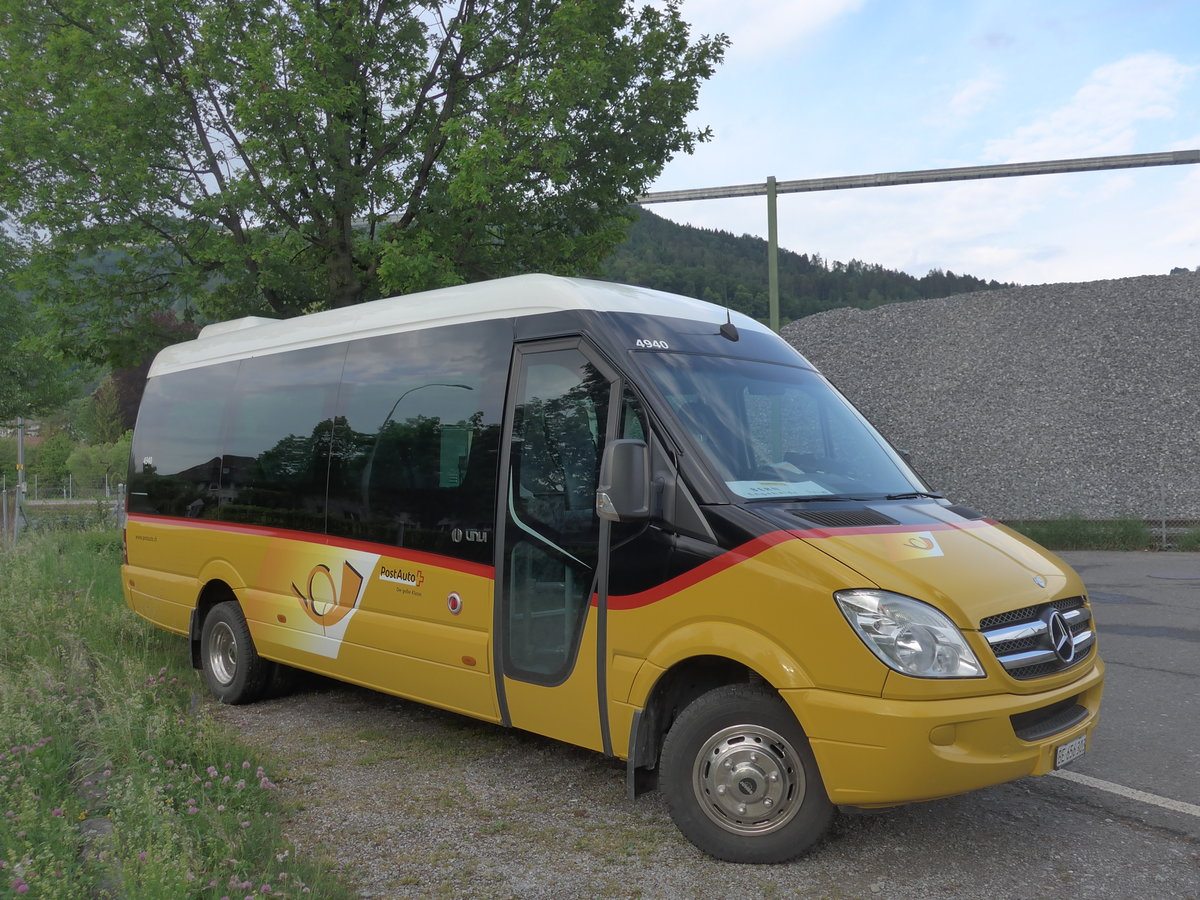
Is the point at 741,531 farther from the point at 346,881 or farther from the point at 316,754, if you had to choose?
the point at 316,754

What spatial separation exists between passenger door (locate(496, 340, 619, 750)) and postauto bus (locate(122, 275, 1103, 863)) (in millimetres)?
16

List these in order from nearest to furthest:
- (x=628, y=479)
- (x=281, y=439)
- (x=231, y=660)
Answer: (x=628, y=479), (x=281, y=439), (x=231, y=660)

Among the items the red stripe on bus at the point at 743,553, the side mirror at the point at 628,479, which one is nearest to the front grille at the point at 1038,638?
the red stripe on bus at the point at 743,553

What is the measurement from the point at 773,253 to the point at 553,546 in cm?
1363

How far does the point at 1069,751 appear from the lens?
422cm

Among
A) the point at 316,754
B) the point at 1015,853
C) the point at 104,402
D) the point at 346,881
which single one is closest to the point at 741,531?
the point at 1015,853

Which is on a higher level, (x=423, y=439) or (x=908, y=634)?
(x=423, y=439)

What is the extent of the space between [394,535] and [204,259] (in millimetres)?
7152

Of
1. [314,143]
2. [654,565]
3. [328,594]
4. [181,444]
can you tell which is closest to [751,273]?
[314,143]

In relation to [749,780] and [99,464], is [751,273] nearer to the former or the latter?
[99,464]

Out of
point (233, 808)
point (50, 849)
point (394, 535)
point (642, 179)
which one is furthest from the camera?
point (642, 179)

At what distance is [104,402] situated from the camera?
66938 mm

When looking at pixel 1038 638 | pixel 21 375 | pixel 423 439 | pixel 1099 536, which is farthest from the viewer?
pixel 21 375

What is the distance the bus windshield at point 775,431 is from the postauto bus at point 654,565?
0.02 m
